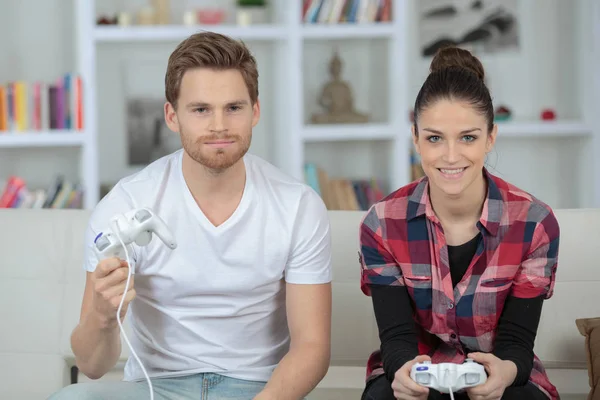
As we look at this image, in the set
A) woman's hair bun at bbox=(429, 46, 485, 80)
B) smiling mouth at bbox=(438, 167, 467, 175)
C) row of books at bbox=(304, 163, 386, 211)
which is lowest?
row of books at bbox=(304, 163, 386, 211)

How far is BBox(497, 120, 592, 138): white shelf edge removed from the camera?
4.59 meters

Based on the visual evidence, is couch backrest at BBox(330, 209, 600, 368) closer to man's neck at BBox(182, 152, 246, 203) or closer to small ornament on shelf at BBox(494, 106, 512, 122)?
man's neck at BBox(182, 152, 246, 203)

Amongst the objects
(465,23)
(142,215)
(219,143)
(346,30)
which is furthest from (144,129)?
(142,215)

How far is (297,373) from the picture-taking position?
6.68ft

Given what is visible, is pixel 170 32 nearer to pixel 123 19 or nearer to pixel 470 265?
pixel 123 19

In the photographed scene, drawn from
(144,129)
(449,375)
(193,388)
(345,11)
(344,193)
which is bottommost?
(193,388)

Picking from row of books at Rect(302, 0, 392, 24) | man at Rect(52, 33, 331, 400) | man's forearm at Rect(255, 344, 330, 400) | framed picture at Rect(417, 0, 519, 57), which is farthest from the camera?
framed picture at Rect(417, 0, 519, 57)

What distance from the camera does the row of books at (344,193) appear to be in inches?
179

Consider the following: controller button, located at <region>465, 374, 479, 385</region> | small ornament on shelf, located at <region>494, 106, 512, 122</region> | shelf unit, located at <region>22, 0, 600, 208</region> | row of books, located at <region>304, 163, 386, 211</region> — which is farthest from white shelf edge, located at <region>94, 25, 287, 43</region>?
controller button, located at <region>465, 374, 479, 385</region>

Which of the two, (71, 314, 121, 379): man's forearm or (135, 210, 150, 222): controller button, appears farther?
(71, 314, 121, 379): man's forearm

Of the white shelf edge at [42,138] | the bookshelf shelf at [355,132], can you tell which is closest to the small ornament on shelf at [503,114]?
the bookshelf shelf at [355,132]

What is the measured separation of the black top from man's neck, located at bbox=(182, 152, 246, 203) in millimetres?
403

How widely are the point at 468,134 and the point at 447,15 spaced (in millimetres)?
2945

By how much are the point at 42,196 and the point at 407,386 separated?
2.94m
